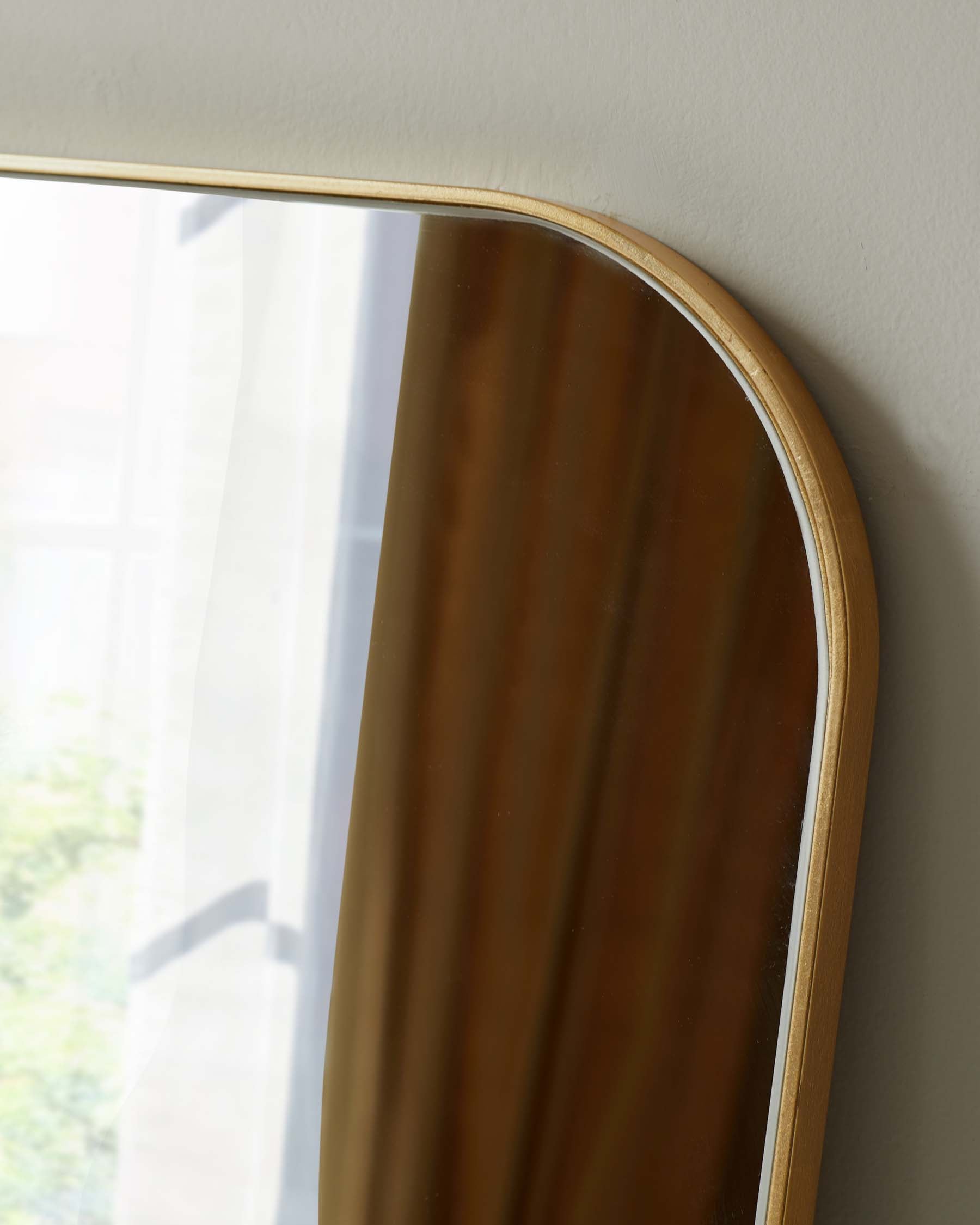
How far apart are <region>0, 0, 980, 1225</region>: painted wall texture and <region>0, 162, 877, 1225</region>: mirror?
0.14 ft

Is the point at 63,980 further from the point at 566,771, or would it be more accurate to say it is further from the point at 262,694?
the point at 566,771

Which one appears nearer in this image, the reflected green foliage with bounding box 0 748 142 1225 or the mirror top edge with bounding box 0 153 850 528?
the mirror top edge with bounding box 0 153 850 528

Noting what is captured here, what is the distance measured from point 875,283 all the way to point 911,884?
1.06 feet

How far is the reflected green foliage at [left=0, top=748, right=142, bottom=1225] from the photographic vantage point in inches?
26.5

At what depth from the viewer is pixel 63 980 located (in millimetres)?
686

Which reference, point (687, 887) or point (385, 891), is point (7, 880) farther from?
point (687, 887)

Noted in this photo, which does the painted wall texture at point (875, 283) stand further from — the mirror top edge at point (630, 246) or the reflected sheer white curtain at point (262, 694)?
the reflected sheer white curtain at point (262, 694)

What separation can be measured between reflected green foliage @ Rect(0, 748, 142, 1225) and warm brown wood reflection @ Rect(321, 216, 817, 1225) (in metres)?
0.16

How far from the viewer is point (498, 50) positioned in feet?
2.06

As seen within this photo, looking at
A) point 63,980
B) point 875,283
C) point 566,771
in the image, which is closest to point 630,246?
point 875,283

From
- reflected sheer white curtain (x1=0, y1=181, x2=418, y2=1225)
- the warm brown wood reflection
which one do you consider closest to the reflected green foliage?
reflected sheer white curtain (x1=0, y1=181, x2=418, y2=1225)

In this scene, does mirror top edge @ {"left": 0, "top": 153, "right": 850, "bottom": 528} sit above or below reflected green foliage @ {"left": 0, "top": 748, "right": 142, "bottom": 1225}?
above

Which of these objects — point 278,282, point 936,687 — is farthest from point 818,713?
point 278,282

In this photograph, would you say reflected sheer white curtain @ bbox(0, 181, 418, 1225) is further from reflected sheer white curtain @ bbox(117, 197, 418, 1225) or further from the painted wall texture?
the painted wall texture
